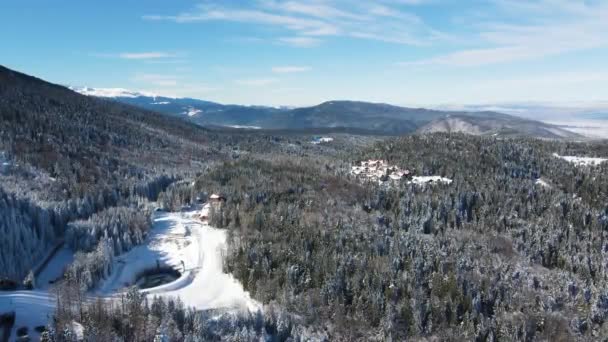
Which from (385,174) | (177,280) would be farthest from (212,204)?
(385,174)

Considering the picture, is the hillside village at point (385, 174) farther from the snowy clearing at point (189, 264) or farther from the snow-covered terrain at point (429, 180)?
the snowy clearing at point (189, 264)

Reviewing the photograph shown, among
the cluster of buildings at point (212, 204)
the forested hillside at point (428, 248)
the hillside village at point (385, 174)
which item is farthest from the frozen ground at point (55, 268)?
the hillside village at point (385, 174)

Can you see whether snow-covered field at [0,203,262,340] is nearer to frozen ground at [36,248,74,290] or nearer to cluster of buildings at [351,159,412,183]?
frozen ground at [36,248,74,290]

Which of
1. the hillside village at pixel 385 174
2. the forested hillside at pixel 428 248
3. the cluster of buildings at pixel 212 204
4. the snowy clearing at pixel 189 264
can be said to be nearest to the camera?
the forested hillside at pixel 428 248

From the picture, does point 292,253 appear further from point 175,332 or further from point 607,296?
point 607,296

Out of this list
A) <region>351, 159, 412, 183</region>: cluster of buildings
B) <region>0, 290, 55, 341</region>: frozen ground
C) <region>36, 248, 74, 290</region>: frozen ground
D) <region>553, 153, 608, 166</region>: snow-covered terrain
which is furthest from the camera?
<region>553, 153, 608, 166</region>: snow-covered terrain

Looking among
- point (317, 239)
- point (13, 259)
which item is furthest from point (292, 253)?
point (13, 259)

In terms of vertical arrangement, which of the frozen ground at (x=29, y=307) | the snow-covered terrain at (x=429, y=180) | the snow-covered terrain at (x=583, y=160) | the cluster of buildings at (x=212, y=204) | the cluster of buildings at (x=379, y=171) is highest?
the snow-covered terrain at (x=583, y=160)

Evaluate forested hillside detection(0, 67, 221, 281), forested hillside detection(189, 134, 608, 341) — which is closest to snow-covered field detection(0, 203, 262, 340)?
forested hillside detection(189, 134, 608, 341)
